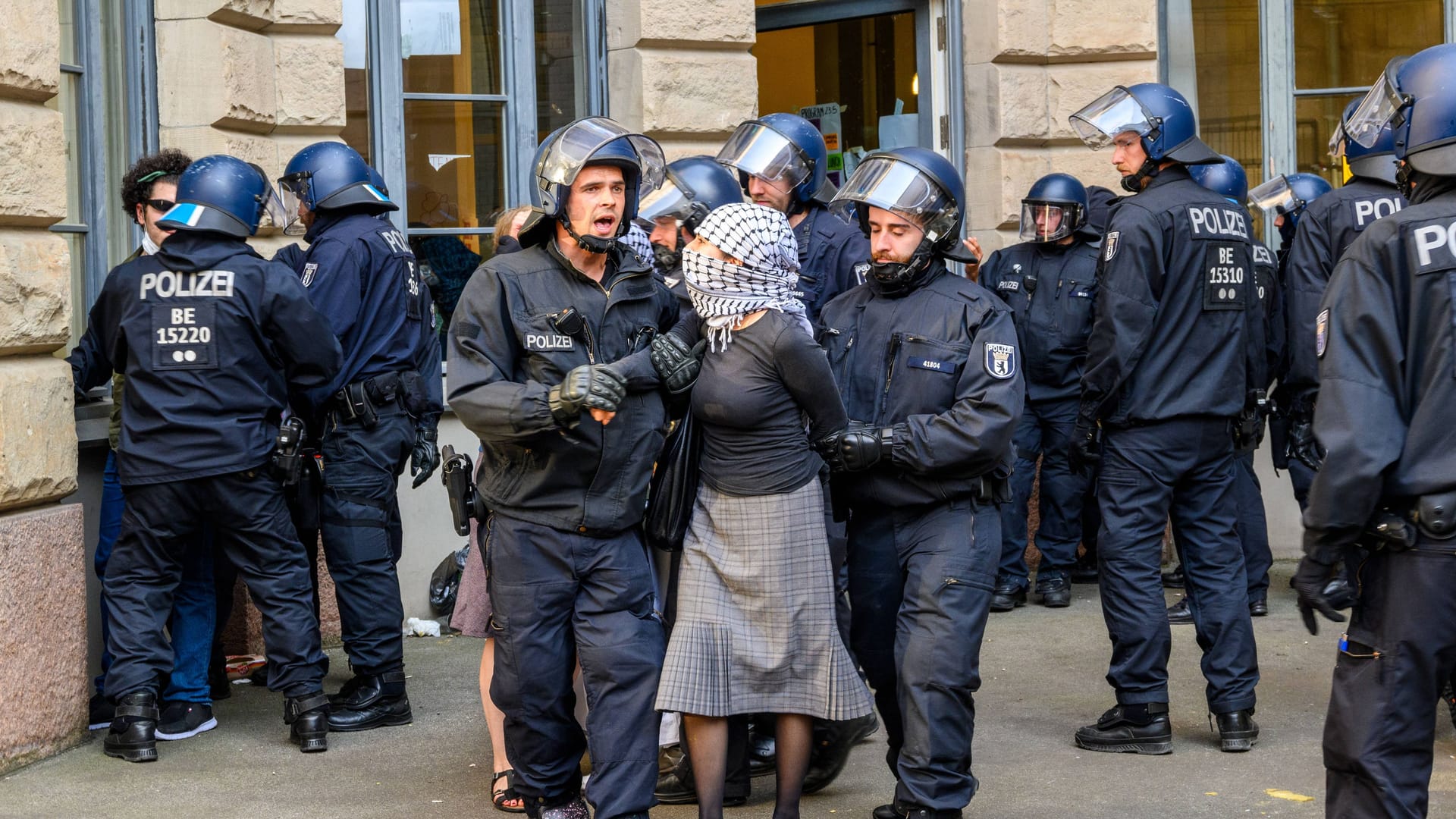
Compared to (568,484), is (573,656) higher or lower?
lower

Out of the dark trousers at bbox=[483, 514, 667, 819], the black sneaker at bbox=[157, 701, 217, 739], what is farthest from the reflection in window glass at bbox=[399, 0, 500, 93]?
the dark trousers at bbox=[483, 514, 667, 819]

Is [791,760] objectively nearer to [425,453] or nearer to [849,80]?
[425,453]

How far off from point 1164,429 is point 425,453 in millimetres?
2619

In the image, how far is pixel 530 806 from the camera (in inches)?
171

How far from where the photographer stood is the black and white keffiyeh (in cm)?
415

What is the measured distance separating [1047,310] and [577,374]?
13.8 ft

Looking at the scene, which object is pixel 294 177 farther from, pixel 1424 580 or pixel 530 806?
pixel 1424 580

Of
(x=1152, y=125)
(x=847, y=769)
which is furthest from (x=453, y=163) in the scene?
(x=847, y=769)

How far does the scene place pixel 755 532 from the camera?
421cm

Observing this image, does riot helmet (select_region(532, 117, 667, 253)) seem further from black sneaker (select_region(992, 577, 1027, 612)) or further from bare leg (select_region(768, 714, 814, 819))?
black sneaker (select_region(992, 577, 1027, 612))

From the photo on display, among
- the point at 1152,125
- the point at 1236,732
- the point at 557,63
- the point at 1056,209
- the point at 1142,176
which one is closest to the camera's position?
the point at 1236,732

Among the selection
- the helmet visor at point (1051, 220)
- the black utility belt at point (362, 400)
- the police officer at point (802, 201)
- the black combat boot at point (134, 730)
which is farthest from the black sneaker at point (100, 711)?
the helmet visor at point (1051, 220)

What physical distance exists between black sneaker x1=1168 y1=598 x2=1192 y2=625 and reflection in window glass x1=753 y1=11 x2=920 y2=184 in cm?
292

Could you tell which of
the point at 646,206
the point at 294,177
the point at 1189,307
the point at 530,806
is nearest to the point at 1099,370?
the point at 1189,307
